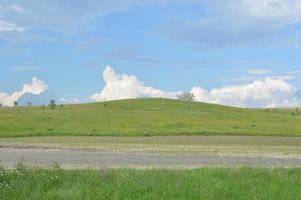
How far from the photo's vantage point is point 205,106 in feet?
363

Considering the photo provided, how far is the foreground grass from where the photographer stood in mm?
13375

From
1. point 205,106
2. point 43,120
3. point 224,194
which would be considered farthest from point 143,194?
point 205,106

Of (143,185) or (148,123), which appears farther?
(148,123)

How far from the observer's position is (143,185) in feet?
47.6

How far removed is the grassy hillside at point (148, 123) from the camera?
60.0 meters

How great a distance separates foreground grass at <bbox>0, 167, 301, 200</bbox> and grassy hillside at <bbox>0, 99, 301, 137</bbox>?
131 ft

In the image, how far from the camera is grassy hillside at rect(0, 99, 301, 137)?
60.0 m

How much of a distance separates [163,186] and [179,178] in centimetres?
136

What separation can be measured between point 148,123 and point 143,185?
58.8 meters

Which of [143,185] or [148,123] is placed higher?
[148,123]

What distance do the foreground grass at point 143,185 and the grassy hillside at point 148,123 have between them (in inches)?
1575

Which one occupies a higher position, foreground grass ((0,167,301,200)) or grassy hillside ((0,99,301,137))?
grassy hillside ((0,99,301,137))

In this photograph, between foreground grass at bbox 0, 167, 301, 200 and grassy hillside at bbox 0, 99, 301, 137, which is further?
grassy hillside at bbox 0, 99, 301, 137

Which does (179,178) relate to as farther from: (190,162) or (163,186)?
(190,162)
